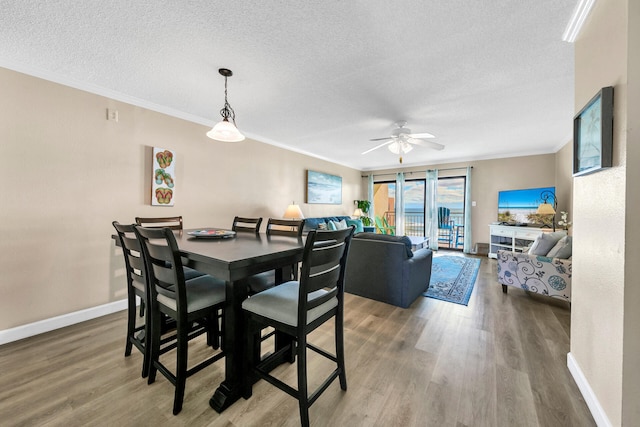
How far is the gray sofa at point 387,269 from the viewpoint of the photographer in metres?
2.72

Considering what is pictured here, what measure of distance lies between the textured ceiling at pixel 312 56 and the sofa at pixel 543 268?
5.42 feet

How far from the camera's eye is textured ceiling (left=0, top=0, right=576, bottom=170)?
1.51 m

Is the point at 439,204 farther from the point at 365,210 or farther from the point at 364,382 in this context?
the point at 364,382

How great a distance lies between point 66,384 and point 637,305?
3.13m

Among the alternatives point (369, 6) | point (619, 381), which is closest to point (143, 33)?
point (369, 6)

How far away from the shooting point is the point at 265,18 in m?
1.57

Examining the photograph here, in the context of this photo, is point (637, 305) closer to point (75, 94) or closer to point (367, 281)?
point (367, 281)

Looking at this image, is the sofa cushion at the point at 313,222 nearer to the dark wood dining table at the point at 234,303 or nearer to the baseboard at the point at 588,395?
the dark wood dining table at the point at 234,303

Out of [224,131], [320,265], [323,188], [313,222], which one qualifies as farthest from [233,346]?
[323,188]

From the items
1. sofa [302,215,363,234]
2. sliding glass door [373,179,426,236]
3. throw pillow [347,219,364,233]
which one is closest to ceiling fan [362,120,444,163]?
sofa [302,215,363,234]

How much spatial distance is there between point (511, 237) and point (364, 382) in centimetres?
483

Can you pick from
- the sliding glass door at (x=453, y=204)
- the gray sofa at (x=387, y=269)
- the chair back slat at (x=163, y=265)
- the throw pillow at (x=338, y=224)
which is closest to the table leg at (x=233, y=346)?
the chair back slat at (x=163, y=265)

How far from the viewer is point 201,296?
145 cm

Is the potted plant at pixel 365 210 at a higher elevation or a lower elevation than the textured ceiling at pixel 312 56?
lower
